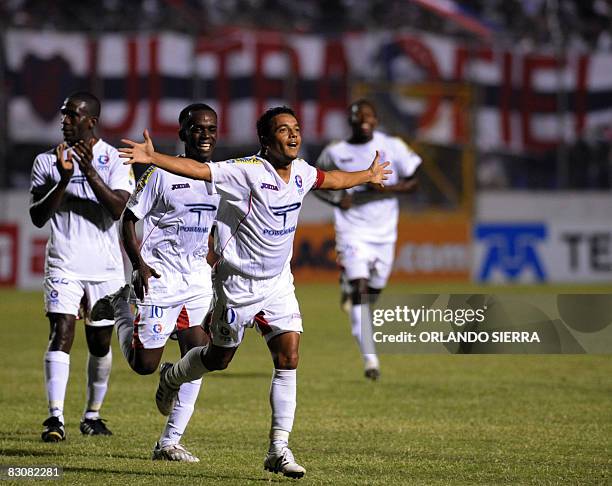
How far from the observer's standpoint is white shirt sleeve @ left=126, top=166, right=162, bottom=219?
814cm

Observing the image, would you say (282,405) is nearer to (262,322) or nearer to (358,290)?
(262,322)

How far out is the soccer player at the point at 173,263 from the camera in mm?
8039

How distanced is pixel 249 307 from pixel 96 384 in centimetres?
226

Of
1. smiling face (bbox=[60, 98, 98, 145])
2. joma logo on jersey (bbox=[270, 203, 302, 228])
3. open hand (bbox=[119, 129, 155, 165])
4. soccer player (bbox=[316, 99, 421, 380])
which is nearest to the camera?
open hand (bbox=[119, 129, 155, 165])

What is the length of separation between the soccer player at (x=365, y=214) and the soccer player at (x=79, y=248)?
442 cm

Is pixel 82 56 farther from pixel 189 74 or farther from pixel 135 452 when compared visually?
pixel 135 452

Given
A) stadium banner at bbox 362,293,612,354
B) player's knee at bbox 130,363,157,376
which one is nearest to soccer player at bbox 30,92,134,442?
player's knee at bbox 130,363,157,376

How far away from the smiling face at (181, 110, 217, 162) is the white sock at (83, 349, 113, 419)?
1876mm

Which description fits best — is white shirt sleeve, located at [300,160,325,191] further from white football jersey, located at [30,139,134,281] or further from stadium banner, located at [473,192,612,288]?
stadium banner, located at [473,192,612,288]

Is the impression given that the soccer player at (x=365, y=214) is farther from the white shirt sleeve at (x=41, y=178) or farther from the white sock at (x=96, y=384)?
the white shirt sleeve at (x=41, y=178)

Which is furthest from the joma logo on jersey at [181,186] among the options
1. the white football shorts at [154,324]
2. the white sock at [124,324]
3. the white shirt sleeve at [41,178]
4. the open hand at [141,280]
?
the white shirt sleeve at [41,178]

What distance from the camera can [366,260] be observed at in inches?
533

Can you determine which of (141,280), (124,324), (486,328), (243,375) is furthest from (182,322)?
(243,375)

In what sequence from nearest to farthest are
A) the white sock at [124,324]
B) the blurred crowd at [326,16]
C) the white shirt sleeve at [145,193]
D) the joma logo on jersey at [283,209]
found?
the joma logo on jersey at [283,209], the white shirt sleeve at [145,193], the white sock at [124,324], the blurred crowd at [326,16]
